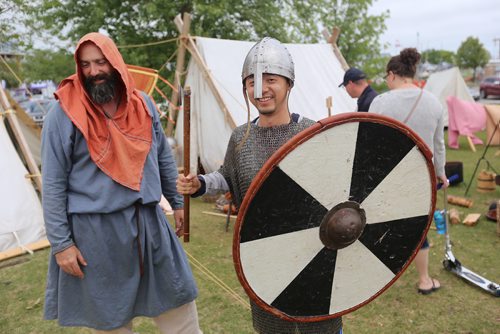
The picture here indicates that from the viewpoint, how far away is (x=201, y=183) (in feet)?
5.57

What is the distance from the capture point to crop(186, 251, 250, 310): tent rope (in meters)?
3.20

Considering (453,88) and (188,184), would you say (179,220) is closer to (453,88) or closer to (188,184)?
(188,184)

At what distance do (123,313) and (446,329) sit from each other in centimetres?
217

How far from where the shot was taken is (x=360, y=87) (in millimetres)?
4230

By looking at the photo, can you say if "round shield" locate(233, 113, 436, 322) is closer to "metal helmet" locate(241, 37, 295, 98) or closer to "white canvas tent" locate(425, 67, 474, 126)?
"metal helmet" locate(241, 37, 295, 98)

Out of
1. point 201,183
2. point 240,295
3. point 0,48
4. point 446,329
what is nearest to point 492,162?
point 446,329

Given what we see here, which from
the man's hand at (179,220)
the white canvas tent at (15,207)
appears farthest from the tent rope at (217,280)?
the white canvas tent at (15,207)

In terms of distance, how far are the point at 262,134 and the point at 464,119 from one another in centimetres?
891

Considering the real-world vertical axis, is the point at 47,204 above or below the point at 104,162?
below

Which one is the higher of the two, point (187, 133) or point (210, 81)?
point (210, 81)

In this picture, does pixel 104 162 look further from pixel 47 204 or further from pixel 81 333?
pixel 81 333

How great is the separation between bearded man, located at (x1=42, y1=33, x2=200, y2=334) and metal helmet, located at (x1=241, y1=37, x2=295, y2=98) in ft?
2.08

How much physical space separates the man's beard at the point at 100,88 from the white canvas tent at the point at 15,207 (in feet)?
10.3

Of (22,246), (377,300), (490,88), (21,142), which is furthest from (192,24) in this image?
(490,88)
